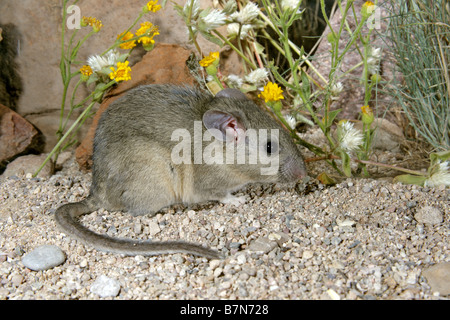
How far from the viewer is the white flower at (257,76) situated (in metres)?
4.32

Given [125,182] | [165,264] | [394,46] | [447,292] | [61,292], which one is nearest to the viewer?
[447,292]

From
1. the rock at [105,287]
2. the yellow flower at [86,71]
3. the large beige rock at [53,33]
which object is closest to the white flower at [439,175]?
the rock at [105,287]

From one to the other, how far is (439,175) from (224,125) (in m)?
1.70

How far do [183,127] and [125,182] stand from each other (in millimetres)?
634

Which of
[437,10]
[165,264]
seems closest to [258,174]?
[165,264]

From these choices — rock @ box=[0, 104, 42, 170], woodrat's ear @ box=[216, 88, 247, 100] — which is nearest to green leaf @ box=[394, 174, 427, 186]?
woodrat's ear @ box=[216, 88, 247, 100]

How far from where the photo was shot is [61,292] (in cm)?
284

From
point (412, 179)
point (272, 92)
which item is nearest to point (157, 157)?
point (272, 92)

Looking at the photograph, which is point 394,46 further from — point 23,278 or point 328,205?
point 23,278

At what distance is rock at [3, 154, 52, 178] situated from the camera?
4539 millimetres

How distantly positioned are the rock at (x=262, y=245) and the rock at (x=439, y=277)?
966 millimetres

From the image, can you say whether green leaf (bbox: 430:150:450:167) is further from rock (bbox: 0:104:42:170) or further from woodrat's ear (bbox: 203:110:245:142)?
rock (bbox: 0:104:42:170)

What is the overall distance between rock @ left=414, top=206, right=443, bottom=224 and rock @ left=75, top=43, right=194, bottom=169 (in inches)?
96.7

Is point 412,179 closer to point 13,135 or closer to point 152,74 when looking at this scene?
point 152,74
